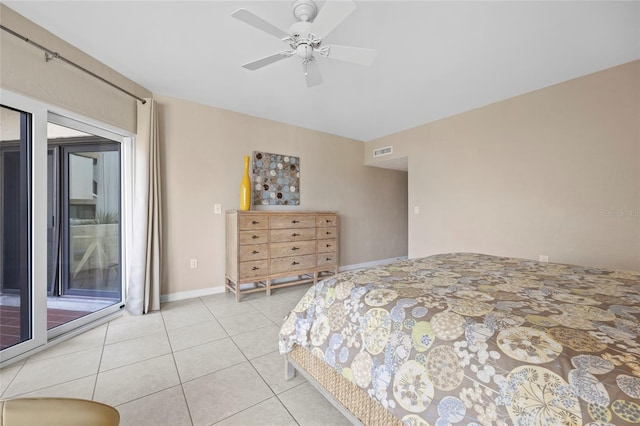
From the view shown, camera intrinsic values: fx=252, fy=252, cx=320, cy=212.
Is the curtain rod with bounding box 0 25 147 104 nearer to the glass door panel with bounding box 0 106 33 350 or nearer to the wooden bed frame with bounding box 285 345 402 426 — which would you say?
the glass door panel with bounding box 0 106 33 350

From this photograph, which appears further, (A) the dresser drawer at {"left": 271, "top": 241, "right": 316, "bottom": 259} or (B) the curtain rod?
(A) the dresser drawer at {"left": 271, "top": 241, "right": 316, "bottom": 259}

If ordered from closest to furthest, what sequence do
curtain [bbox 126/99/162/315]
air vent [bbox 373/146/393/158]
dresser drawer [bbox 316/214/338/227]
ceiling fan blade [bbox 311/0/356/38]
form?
ceiling fan blade [bbox 311/0/356/38]
curtain [bbox 126/99/162/315]
dresser drawer [bbox 316/214/338/227]
air vent [bbox 373/146/393/158]

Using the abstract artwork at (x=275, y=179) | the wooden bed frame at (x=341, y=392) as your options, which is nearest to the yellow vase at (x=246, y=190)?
the abstract artwork at (x=275, y=179)

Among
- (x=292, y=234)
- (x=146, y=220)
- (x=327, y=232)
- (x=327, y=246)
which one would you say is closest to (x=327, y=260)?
(x=327, y=246)

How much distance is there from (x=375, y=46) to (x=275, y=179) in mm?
2235

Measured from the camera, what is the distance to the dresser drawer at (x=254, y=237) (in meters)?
3.11

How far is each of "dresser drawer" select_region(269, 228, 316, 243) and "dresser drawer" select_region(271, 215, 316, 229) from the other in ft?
0.18

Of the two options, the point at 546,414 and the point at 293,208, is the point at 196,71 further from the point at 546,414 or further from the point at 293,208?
the point at 546,414

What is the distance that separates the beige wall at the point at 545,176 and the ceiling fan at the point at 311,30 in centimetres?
231

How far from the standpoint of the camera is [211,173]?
3.33 meters

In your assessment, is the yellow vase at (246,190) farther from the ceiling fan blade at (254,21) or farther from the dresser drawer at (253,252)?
the ceiling fan blade at (254,21)

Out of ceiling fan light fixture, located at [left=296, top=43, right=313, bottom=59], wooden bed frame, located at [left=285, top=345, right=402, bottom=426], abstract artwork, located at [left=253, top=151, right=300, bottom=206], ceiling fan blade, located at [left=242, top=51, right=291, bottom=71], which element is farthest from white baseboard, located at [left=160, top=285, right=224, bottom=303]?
ceiling fan light fixture, located at [left=296, top=43, right=313, bottom=59]

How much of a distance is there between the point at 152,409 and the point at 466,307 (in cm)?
172

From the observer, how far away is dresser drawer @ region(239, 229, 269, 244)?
3.11 m
